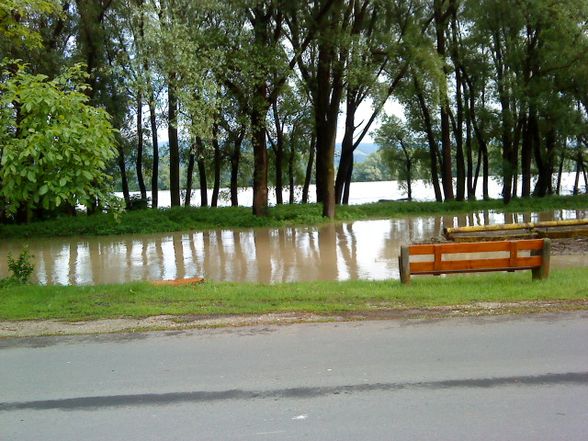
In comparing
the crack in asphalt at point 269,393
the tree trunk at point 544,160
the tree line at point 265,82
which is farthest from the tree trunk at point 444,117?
the crack in asphalt at point 269,393

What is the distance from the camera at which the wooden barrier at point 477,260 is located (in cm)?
1132

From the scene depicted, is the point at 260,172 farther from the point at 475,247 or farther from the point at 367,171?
the point at 367,171

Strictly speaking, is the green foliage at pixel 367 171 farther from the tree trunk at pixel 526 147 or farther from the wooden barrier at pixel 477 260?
the wooden barrier at pixel 477 260

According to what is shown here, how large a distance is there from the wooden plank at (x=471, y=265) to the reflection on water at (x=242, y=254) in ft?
9.68

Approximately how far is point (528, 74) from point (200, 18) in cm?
2177

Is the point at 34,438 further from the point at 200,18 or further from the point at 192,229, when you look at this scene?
the point at 192,229

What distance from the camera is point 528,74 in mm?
37625

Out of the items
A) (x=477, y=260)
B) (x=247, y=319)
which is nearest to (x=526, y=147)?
(x=477, y=260)

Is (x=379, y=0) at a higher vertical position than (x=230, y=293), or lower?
higher

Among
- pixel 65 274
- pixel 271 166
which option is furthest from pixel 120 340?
pixel 271 166

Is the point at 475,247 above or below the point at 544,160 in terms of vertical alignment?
below

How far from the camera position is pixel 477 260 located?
11391 mm

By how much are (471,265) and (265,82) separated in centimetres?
1896

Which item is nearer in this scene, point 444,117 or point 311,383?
point 311,383
